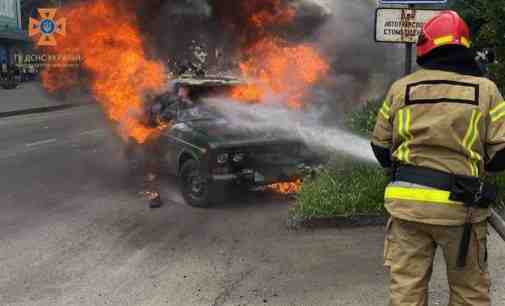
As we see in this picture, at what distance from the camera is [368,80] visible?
11414mm

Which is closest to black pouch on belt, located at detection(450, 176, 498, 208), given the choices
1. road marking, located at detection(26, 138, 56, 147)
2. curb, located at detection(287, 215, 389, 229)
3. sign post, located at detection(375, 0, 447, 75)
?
curb, located at detection(287, 215, 389, 229)

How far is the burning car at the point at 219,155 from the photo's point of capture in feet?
24.2

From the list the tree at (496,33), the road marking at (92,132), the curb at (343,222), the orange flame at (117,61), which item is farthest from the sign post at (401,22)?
the road marking at (92,132)

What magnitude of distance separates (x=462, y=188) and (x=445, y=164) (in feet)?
0.53

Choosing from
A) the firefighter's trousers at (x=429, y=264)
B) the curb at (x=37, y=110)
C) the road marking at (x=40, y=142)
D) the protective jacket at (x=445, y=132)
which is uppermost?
the protective jacket at (x=445, y=132)

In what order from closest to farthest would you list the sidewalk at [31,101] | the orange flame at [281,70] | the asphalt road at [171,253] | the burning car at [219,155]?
the asphalt road at [171,253] → the burning car at [219,155] → the orange flame at [281,70] → the sidewalk at [31,101]

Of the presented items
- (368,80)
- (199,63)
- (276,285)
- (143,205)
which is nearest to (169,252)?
(276,285)

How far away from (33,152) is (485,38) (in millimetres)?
9237

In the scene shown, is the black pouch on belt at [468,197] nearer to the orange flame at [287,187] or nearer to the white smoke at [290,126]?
the white smoke at [290,126]

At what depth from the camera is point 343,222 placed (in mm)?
6414

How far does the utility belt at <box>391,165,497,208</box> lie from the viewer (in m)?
3.18

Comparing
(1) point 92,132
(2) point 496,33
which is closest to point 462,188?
(2) point 496,33

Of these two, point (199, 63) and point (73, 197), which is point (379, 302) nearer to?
point (73, 197)

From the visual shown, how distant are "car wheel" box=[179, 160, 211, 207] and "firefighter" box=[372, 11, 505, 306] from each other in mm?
4428
